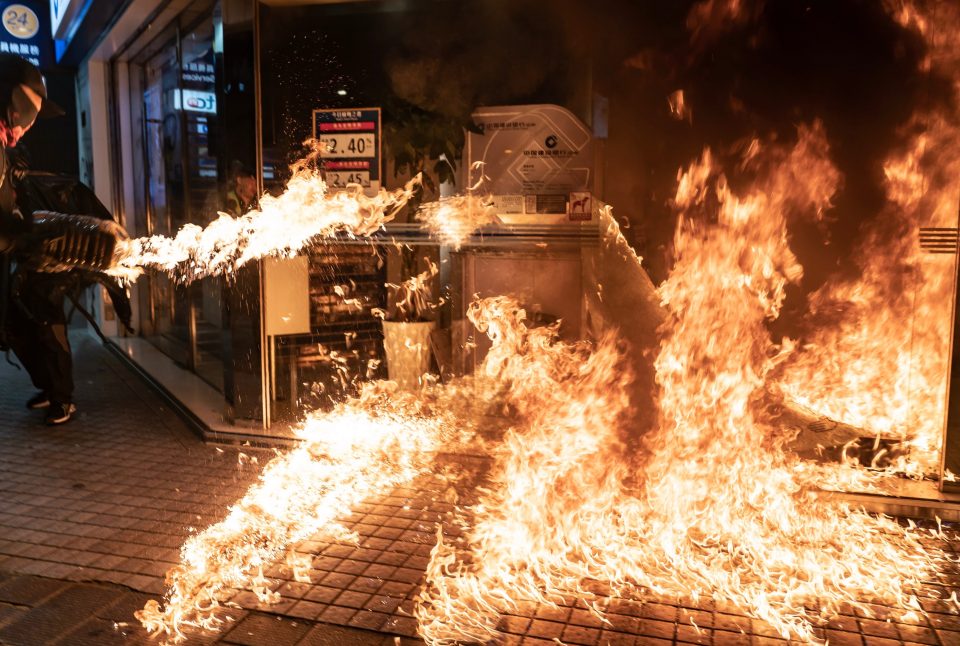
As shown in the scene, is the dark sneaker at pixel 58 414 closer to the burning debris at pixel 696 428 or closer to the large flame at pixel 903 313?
the burning debris at pixel 696 428

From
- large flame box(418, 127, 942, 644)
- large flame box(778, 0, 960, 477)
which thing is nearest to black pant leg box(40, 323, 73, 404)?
large flame box(418, 127, 942, 644)

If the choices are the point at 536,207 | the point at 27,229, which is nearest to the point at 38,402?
the point at 27,229

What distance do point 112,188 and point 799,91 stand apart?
34.6 ft

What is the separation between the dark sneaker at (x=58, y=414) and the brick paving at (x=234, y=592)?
459 mm

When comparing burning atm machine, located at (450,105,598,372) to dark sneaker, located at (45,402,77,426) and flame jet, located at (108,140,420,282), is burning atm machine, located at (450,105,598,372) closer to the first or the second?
flame jet, located at (108,140,420,282)

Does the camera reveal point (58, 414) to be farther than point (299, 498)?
Yes

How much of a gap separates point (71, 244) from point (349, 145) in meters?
2.39

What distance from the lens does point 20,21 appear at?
13844mm

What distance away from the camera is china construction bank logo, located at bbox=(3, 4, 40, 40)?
1379 cm

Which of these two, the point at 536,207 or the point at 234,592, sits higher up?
the point at 536,207

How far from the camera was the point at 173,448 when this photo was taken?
22.1 ft

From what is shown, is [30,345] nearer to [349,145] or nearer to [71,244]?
[71,244]

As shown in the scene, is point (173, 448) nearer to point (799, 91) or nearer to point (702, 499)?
point (702, 499)

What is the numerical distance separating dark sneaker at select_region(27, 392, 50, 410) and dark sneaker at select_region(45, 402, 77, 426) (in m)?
0.54
